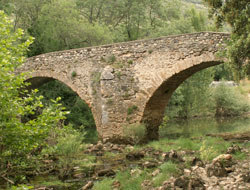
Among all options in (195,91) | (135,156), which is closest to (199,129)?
(195,91)

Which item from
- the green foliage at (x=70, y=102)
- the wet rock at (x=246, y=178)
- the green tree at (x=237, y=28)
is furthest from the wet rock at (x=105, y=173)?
the green foliage at (x=70, y=102)

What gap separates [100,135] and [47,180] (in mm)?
4566

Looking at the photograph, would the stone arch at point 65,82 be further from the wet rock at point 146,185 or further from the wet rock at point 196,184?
the wet rock at point 196,184

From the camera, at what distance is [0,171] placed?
396 centimetres

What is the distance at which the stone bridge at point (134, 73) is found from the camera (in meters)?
8.86

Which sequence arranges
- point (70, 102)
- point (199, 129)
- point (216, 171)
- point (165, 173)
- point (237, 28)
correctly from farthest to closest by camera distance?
1. point (70, 102)
2. point (199, 129)
3. point (237, 28)
4. point (165, 173)
5. point (216, 171)

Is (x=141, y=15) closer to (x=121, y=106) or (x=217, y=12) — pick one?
(x=121, y=106)

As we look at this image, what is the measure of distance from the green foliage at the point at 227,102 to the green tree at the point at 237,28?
18312 millimetres

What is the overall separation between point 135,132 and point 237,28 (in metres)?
4.47

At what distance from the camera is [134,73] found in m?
9.84

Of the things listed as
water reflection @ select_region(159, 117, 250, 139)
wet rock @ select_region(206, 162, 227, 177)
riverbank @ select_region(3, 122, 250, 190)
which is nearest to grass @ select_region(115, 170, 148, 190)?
riverbank @ select_region(3, 122, 250, 190)

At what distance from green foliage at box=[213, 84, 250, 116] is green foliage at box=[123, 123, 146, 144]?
16.0m

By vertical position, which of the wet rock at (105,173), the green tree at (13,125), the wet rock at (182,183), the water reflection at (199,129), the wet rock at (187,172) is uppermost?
the green tree at (13,125)

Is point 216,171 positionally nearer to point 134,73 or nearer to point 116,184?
point 116,184
